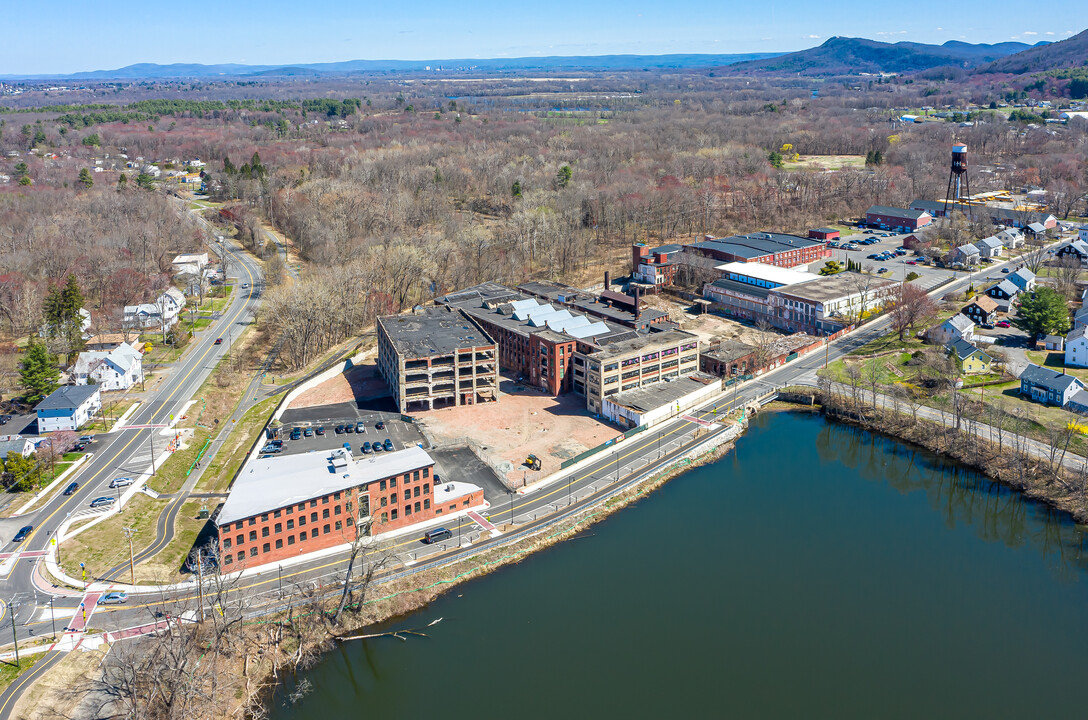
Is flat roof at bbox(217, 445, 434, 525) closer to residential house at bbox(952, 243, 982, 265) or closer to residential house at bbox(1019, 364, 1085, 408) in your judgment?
residential house at bbox(1019, 364, 1085, 408)

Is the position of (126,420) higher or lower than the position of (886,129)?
lower

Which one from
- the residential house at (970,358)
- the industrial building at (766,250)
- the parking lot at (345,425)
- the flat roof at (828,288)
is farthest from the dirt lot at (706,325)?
the parking lot at (345,425)

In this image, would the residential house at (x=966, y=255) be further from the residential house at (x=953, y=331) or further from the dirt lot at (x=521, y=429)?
the dirt lot at (x=521, y=429)

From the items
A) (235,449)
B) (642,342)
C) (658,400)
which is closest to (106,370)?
(235,449)

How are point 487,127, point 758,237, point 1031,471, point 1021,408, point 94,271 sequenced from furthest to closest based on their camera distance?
point 487,127 < point 758,237 < point 94,271 < point 1021,408 < point 1031,471

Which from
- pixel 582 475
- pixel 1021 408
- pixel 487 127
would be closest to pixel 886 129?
pixel 487 127

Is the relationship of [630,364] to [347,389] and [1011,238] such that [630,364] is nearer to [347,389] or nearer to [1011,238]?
[347,389]

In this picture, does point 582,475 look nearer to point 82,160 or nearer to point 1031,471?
point 1031,471
